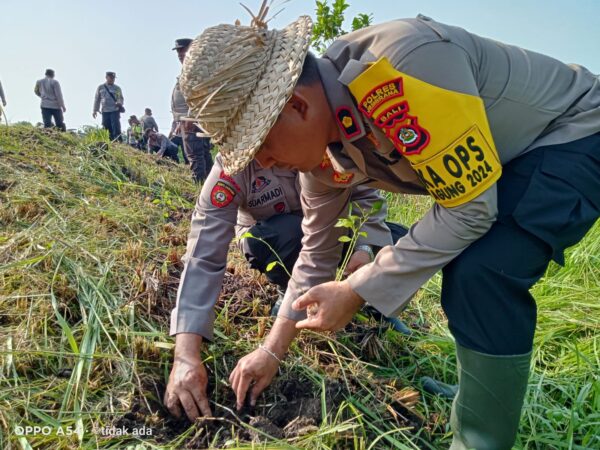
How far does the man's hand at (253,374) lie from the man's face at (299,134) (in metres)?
0.64

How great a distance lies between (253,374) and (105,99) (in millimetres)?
10454

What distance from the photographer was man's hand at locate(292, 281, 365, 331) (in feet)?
3.92

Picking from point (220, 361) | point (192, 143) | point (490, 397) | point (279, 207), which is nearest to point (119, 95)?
point (192, 143)

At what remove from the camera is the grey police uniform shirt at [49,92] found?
9586 millimetres

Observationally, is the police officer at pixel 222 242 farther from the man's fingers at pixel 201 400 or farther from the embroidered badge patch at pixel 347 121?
the embroidered badge patch at pixel 347 121

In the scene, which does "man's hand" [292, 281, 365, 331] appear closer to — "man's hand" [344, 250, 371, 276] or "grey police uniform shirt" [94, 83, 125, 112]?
"man's hand" [344, 250, 371, 276]

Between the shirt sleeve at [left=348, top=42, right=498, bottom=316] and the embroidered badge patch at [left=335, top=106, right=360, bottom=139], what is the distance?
0.20 metres

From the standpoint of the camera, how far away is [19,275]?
1.84 metres

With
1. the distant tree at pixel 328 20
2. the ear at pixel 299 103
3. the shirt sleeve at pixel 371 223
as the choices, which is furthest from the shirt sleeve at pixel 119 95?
the ear at pixel 299 103

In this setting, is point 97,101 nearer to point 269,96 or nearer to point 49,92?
point 49,92

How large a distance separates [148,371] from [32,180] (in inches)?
100

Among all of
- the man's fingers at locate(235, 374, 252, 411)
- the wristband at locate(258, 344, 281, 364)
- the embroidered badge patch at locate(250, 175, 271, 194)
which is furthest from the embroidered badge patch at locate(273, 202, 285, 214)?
the man's fingers at locate(235, 374, 252, 411)

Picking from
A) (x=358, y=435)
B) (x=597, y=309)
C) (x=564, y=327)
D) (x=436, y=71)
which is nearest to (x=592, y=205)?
(x=436, y=71)

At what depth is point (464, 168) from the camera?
3.26ft
